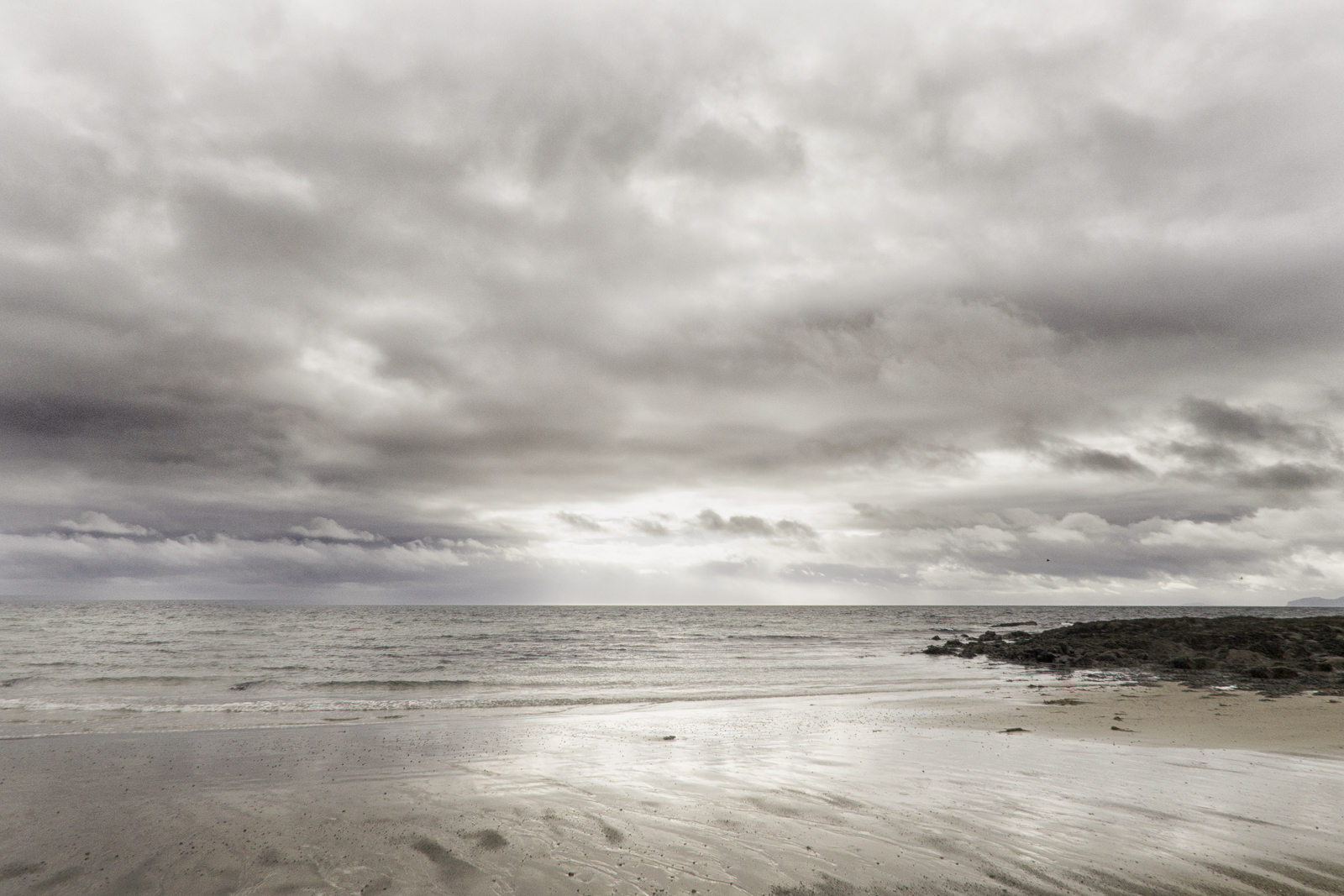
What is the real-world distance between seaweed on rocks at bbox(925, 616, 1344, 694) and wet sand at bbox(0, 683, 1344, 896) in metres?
13.6

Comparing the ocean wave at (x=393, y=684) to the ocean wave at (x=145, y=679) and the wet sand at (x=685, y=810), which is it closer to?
the ocean wave at (x=145, y=679)

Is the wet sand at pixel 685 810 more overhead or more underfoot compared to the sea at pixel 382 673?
more overhead

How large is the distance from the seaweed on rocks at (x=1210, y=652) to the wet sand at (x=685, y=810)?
1359 cm

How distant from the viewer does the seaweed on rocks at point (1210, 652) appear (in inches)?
1081

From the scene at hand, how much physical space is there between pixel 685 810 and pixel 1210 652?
40908 mm

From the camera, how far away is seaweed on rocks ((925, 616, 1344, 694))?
27469mm

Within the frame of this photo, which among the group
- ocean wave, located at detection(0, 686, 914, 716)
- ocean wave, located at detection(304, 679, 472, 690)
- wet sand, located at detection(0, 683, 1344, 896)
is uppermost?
wet sand, located at detection(0, 683, 1344, 896)

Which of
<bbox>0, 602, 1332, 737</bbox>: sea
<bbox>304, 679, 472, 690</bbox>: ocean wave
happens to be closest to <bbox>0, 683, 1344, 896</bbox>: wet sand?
<bbox>0, 602, 1332, 737</bbox>: sea

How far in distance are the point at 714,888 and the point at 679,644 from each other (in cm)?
5349

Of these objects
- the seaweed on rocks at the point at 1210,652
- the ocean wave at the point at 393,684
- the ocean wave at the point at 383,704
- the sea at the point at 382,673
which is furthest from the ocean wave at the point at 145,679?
the seaweed on rocks at the point at 1210,652

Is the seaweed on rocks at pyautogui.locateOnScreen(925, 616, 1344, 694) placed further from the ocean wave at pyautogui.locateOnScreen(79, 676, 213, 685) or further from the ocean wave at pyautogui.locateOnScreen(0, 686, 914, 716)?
the ocean wave at pyautogui.locateOnScreen(79, 676, 213, 685)

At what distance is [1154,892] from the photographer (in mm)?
6922

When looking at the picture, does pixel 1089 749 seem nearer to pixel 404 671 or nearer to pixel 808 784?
pixel 808 784

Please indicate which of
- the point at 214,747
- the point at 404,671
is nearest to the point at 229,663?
the point at 404,671
